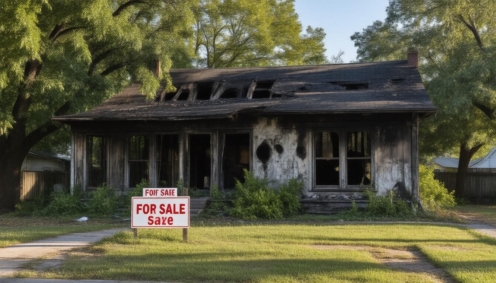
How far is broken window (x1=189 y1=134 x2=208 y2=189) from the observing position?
22.7 metres

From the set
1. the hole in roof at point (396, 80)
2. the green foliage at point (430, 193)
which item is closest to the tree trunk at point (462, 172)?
the green foliage at point (430, 193)

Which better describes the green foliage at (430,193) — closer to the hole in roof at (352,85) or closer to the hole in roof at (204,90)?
the hole in roof at (352,85)

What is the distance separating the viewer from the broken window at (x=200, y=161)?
2273cm

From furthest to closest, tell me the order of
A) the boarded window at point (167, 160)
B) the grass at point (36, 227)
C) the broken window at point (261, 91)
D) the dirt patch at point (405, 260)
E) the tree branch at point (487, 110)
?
the tree branch at point (487, 110) < the broken window at point (261, 91) < the boarded window at point (167, 160) < the grass at point (36, 227) < the dirt patch at point (405, 260)

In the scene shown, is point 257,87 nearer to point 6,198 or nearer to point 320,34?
point 6,198

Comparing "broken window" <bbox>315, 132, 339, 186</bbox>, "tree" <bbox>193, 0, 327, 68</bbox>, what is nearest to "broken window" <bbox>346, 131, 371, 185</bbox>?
"broken window" <bbox>315, 132, 339, 186</bbox>

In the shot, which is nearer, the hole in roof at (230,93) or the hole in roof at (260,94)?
the hole in roof at (260,94)

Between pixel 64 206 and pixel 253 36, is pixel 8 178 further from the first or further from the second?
pixel 253 36

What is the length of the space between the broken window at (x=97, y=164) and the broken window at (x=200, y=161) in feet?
10.5

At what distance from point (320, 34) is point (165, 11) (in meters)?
21.0

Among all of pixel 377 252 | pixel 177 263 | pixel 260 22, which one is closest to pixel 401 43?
pixel 260 22

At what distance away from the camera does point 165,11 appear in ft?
77.9

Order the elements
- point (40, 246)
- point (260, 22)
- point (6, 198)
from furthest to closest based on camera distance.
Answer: point (260, 22) < point (6, 198) < point (40, 246)

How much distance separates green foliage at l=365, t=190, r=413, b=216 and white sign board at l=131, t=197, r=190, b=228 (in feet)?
27.5
